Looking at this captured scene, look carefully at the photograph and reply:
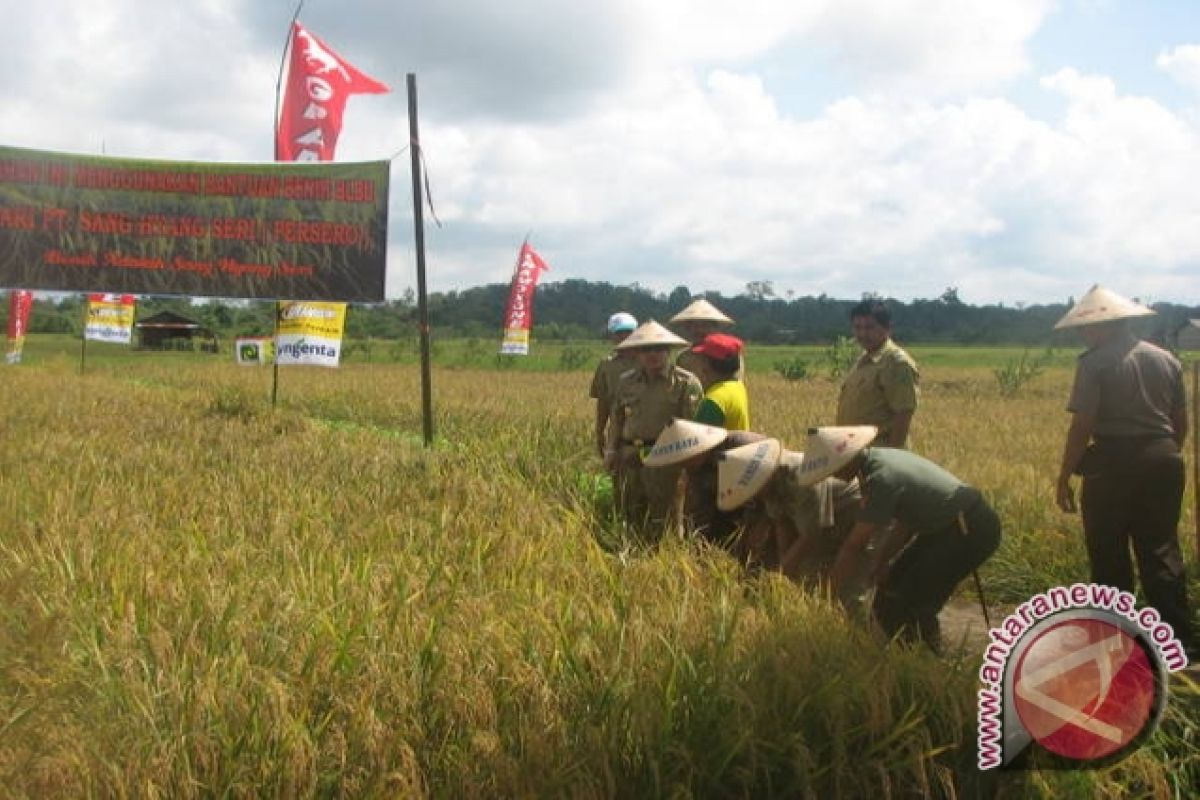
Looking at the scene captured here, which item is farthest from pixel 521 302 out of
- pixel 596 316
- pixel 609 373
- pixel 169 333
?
pixel 596 316

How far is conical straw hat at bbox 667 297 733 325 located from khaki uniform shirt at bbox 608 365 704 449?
520 millimetres

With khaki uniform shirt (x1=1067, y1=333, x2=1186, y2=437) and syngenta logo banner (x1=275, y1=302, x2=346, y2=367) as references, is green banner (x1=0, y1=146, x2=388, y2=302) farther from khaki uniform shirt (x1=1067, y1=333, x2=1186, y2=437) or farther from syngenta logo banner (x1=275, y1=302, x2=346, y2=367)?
khaki uniform shirt (x1=1067, y1=333, x2=1186, y2=437)

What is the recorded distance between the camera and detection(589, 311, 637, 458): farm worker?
6.50 m

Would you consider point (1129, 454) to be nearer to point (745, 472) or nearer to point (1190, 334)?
point (745, 472)

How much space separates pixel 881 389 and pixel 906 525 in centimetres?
154

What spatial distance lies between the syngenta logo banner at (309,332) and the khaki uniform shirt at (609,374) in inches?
188

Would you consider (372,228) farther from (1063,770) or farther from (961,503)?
(1063,770)

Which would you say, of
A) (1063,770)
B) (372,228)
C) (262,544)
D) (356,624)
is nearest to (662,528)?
(262,544)

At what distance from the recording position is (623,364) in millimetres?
6496

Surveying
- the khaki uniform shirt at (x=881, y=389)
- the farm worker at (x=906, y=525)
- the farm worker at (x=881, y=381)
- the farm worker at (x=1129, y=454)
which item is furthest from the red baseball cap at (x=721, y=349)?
the farm worker at (x=1129, y=454)

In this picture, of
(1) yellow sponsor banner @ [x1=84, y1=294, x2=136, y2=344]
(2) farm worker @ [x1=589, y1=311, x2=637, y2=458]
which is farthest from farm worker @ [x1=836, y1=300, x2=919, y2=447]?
(1) yellow sponsor banner @ [x1=84, y1=294, x2=136, y2=344]

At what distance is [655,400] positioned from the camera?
219 inches

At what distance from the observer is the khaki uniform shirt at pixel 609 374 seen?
21.2 feet

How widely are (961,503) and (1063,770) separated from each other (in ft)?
4.36
